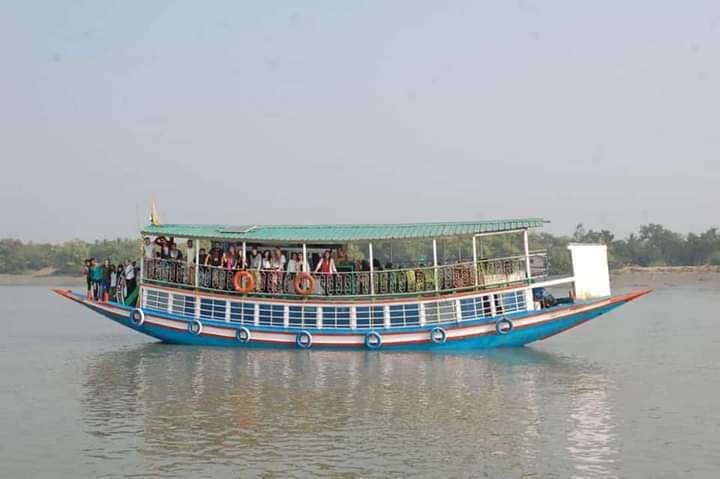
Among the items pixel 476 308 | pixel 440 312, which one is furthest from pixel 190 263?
pixel 476 308

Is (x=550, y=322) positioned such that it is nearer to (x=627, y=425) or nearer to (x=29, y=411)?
(x=627, y=425)

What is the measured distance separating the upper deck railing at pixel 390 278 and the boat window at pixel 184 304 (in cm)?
46

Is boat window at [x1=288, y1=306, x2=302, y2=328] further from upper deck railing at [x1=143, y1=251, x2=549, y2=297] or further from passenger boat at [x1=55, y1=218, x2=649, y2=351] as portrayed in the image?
upper deck railing at [x1=143, y1=251, x2=549, y2=297]

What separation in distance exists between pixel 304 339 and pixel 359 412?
Answer: 9221mm

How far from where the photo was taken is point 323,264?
2698 cm

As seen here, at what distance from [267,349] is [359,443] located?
12375mm

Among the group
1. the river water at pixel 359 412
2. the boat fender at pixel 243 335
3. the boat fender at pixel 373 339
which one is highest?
the boat fender at pixel 243 335

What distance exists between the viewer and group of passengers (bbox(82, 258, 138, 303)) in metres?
28.8

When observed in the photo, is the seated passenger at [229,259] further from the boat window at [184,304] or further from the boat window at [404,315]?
the boat window at [404,315]

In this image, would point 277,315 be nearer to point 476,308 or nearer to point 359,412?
point 476,308

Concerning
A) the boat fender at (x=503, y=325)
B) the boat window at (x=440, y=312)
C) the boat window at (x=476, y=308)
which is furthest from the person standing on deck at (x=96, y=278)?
the boat fender at (x=503, y=325)

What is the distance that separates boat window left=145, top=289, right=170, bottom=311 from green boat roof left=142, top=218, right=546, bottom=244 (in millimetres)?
1948

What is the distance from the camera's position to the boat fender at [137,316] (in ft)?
90.2

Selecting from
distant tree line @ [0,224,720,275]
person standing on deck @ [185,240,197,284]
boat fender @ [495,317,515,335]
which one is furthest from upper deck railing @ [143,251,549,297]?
distant tree line @ [0,224,720,275]
